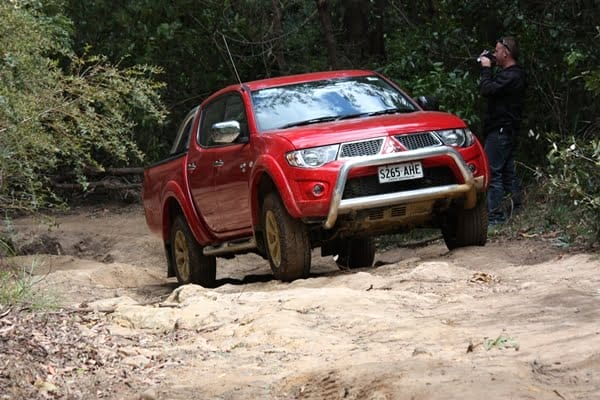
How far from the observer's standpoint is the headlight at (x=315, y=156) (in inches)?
361

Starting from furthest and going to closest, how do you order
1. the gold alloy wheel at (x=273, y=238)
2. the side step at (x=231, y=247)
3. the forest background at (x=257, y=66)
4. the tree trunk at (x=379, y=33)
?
the tree trunk at (x=379, y=33) < the side step at (x=231, y=247) < the forest background at (x=257, y=66) < the gold alloy wheel at (x=273, y=238)

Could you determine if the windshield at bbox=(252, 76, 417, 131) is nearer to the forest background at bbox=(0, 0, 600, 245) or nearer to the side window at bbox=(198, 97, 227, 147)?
the side window at bbox=(198, 97, 227, 147)

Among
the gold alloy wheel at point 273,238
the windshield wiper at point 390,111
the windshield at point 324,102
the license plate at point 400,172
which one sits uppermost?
the windshield at point 324,102

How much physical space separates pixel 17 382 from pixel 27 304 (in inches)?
60.0

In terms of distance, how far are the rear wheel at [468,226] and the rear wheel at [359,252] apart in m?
1.14

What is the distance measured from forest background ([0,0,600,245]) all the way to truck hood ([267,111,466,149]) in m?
1.17

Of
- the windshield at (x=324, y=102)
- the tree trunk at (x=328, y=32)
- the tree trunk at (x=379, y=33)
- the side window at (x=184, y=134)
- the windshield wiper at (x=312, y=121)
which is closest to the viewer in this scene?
the windshield wiper at (x=312, y=121)

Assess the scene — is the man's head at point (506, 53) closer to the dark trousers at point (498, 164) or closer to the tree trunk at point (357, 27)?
the dark trousers at point (498, 164)

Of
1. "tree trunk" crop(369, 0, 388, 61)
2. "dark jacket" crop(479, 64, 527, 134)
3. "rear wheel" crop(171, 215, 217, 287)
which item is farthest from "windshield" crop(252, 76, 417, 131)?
"tree trunk" crop(369, 0, 388, 61)

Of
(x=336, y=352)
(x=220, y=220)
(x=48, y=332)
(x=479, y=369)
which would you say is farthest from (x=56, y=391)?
(x=220, y=220)

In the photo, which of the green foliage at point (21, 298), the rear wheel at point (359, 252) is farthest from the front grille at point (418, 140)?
the green foliage at point (21, 298)

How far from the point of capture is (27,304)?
23.7ft

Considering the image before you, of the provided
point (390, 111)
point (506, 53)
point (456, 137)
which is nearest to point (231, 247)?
point (390, 111)

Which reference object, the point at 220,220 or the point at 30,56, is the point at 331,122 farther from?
the point at 30,56
